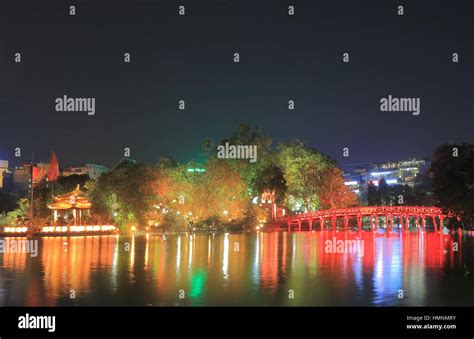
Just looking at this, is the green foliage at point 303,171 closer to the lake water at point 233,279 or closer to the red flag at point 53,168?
the red flag at point 53,168

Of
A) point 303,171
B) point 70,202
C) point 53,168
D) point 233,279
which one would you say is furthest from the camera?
point 303,171

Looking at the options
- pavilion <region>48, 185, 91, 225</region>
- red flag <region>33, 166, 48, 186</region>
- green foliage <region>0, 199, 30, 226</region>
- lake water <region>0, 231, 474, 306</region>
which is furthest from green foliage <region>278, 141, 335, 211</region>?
lake water <region>0, 231, 474, 306</region>

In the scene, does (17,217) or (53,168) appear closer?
(17,217)

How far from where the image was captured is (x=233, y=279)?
24.7 metres

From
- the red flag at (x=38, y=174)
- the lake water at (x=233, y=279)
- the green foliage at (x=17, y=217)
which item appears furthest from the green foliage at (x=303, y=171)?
the lake water at (x=233, y=279)

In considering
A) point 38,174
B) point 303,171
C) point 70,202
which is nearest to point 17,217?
point 70,202

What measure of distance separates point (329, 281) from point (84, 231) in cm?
4130

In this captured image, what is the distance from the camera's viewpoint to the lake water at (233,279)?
19.9 meters

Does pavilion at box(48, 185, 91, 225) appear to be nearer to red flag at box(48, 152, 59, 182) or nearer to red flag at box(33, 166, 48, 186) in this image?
red flag at box(48, 152, 59, 182)

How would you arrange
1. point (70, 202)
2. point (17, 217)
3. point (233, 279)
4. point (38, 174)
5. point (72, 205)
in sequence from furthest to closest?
point (38, 174)
point (70, 202)
point (72, 205)
point (17, 217)
point (233, 279)

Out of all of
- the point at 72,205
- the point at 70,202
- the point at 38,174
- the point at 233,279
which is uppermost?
the point at 38,174

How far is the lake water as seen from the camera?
19.9 m

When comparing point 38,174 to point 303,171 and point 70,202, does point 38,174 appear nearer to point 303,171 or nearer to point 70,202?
point 70,202
